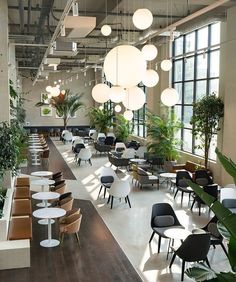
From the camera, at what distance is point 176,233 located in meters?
6.62

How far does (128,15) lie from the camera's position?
11422mm

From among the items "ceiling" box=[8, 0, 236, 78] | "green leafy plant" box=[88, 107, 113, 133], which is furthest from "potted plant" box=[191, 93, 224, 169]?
"green leafy plant" box=[88, 107, 113, 133]

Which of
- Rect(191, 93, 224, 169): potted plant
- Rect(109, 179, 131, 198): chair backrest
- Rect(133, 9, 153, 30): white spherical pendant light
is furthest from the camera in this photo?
Rect(191, 93, 224, 169): potted plant

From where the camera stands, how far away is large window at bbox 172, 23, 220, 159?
12008 millimetres

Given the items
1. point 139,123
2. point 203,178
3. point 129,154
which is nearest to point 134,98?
point 203,178

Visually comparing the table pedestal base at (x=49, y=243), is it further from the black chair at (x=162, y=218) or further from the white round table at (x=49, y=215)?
the black chair at (x=162, y=218)

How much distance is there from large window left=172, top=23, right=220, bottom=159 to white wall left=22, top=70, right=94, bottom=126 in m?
13.8

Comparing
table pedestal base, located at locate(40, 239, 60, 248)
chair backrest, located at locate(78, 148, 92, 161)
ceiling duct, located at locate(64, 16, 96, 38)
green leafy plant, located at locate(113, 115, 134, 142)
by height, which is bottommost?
table pedestal base, located at locate(40, 239, 60, 248)

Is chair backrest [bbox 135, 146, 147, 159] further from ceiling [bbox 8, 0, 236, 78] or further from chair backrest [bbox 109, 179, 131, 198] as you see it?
chair backrest [bbox 109, 179, 131, 198]

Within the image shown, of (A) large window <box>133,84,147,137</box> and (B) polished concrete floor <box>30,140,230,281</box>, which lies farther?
(A) large window <box>133,84,147,137</box>

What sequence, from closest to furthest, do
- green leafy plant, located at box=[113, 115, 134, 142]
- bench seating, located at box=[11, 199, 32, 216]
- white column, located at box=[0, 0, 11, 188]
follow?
bench seating, located at box=[11, 199, 32, 216] → white column, located at box=[0, 0, 11, 188] → green leafy plant, located at box=[113, 115, 134, 142]

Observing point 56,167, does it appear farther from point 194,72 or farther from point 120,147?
point 194,72

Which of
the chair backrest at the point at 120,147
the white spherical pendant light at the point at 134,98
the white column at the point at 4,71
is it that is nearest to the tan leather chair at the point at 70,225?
the white column at the point at 4,71

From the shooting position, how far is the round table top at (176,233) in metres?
6.47
